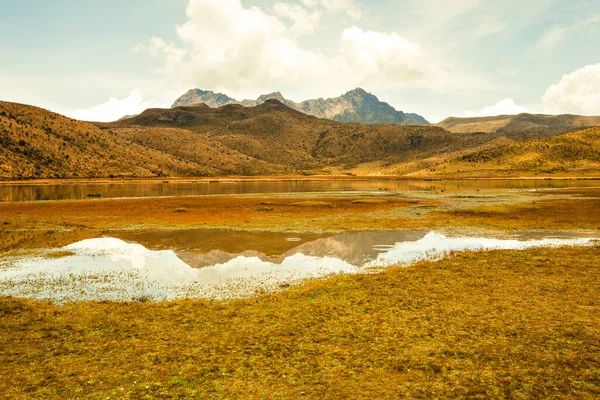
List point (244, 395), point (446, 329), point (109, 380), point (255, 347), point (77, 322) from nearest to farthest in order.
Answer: point (244, 395)
point (109, 380)
point (255, 347)
point (446, 329)
point (77, 322)

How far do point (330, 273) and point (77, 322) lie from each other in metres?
13.1

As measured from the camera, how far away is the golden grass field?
Result: 10148 mm

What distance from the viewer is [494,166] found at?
19362 centimetres

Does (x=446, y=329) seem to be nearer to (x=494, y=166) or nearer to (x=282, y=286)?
(x=282, y=286)

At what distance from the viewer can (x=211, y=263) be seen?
2617 centimetres

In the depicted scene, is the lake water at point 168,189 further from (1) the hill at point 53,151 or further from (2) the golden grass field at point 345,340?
(2) the golden grass field at point 345,340

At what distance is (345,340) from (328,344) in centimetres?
67

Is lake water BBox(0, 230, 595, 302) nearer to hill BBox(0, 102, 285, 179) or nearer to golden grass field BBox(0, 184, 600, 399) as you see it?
golden grass field BBox(0, 184, 600, 399)

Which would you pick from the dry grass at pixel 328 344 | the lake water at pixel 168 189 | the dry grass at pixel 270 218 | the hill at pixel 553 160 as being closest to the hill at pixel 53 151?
the lake water at pixel 168 189

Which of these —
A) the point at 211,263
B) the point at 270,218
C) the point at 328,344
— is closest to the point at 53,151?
the point at 270,218

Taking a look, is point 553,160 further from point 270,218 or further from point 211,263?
point 211,263

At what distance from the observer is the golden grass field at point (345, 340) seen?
1015 cm

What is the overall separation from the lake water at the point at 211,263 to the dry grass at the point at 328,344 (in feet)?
8.24

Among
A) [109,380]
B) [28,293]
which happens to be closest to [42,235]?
[28,293]
